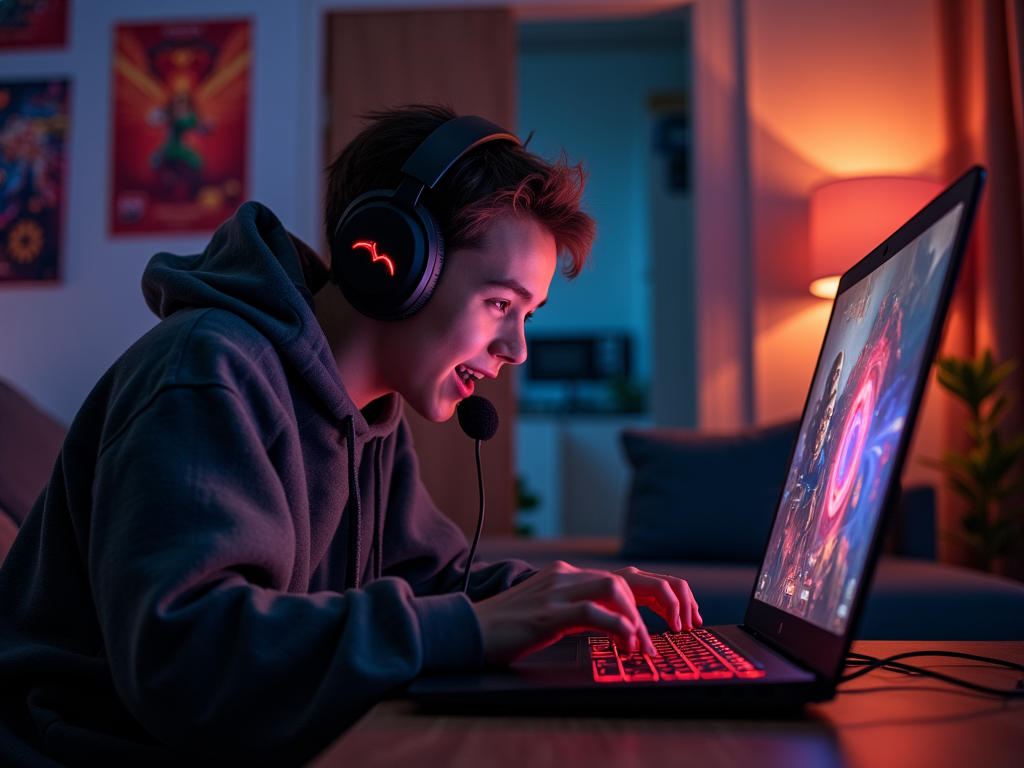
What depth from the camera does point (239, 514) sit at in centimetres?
56

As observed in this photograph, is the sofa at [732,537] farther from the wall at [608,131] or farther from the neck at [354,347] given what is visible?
the wall at [608,131]

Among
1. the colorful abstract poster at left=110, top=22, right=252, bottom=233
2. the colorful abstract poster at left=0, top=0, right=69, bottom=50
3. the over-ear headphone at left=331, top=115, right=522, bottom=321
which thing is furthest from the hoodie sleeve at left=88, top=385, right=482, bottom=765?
the colorful abstract poster at left=0, top=0, right=69, bottom=50

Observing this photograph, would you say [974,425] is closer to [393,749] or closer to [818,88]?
[818,88]

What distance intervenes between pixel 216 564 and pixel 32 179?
3.17 m

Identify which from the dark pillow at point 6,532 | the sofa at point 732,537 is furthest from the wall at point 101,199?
the dark pillow at point 6,532

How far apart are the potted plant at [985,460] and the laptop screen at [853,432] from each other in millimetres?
1940

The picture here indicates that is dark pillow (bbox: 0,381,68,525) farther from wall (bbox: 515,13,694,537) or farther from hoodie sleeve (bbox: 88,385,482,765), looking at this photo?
wall (bbox: 515,13,694,537)

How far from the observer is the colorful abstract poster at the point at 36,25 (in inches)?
123

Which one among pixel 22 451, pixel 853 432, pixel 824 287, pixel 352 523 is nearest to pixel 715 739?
pixel 853 432

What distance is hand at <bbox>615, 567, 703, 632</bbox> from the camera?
71 centimetres

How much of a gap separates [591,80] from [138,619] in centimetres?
598

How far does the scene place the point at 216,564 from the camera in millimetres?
533

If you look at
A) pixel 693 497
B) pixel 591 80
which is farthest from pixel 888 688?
pixel 591 80

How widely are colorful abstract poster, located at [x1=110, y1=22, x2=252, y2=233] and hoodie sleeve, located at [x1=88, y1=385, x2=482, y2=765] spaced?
2.73m
